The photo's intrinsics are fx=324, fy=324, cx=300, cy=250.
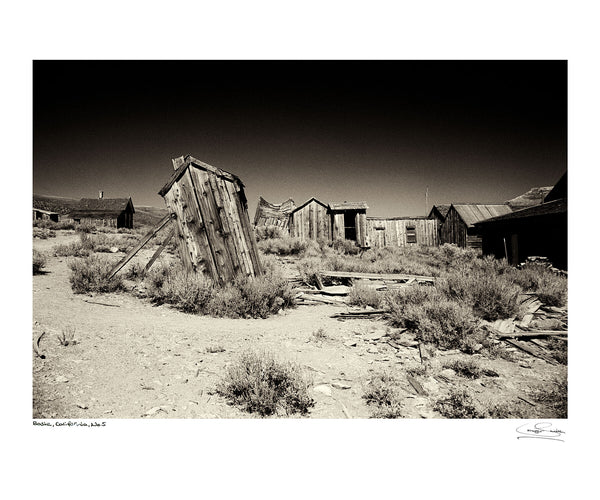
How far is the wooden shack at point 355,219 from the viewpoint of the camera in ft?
58.5

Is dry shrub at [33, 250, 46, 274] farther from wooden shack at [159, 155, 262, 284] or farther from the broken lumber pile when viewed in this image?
the broken lumber pile

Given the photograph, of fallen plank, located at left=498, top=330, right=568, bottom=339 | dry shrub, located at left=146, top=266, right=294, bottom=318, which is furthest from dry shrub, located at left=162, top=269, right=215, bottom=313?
fallen plank, located at left=498, top=330, right=568, bottom=339

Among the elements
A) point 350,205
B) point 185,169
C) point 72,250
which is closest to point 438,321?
point 185,169

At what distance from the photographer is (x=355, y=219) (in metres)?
18.2

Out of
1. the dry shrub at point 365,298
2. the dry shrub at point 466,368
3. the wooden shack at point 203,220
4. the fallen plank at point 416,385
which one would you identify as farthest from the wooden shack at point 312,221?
the fallen plank at point 416,385

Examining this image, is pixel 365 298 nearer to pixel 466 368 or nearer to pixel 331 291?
pixel 331 291

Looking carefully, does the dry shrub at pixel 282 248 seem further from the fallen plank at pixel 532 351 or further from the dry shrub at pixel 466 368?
the dry shrub at pixel 466 368

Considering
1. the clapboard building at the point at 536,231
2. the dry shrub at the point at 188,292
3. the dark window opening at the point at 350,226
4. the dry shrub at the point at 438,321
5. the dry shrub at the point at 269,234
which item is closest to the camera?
the dry shrub at the point at 438,321

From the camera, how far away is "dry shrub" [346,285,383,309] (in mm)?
5100

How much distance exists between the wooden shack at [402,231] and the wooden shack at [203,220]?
16255 mm
